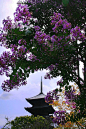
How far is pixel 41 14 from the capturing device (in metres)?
8.80

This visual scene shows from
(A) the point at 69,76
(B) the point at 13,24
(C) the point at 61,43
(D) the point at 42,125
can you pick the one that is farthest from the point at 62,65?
(D) the point at 42,125

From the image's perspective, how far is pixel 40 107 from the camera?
1844 cm

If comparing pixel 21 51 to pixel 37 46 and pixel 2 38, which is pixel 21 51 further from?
pixel 2 38

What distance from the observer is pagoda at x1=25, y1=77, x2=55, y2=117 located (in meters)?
18.5

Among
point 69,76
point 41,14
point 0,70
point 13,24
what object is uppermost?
point 41,14

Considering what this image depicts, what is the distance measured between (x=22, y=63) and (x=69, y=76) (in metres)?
2.16

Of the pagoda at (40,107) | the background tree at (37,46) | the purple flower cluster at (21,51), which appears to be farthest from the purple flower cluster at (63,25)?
the pagoda at (40,107)

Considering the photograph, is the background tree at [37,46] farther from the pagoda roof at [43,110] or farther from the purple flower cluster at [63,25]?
the pagoda roof at [43,110]

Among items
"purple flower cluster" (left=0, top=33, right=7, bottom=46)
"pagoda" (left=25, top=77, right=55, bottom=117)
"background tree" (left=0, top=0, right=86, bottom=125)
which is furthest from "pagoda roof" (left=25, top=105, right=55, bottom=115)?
"purple flower cluster" (left=0, top=33, right=7, bottom=46)

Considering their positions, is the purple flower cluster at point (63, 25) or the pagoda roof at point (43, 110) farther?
the pagoda roof at point (43, 110)

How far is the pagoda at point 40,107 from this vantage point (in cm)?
1852

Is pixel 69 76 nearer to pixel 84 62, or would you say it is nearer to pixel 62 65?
pixel 62 65

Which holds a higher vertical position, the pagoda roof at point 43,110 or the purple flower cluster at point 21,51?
the purple flower cluster at point 21,51

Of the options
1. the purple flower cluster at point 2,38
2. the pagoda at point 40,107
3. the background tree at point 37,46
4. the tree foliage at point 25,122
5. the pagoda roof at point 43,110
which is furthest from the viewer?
the pagoda at point 40,107
